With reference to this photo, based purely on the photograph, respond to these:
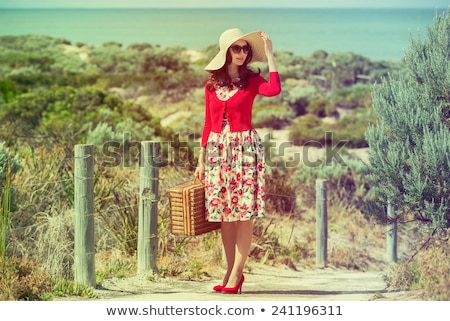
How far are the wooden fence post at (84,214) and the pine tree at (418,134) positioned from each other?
2392 mm

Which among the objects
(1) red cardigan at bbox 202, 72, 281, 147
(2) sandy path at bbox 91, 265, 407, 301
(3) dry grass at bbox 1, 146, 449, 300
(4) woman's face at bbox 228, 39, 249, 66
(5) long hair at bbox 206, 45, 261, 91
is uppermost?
(4) woman's face at bbox 228, 39, 249, 66

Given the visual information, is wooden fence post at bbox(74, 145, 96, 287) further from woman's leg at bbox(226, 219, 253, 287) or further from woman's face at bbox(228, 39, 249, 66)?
woman's face at bbox(228, 39, 249, 66)

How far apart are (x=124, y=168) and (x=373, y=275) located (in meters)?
3.13

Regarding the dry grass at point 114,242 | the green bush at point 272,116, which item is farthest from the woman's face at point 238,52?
the green bush at point 272,116

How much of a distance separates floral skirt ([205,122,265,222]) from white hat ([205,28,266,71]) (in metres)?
0.46

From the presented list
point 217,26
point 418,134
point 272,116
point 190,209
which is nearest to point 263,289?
point 190,209

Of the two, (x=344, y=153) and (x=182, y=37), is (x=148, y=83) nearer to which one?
(x=182, y=37)

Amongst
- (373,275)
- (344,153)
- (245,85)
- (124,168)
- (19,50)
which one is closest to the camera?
(245,85)

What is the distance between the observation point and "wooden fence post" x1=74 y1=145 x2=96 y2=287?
660cm

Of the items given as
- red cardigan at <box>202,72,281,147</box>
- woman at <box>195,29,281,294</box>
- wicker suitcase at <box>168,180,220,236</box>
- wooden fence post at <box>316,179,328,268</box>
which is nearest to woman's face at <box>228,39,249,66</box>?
woman at <box>195,29,281,294</box>

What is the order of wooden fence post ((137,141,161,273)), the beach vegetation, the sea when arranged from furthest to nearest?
1. the sea
2. wooden fence post ((137,141,161,273))
3. the beach vegetation

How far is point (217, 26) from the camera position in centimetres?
2303

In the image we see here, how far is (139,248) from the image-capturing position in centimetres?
708

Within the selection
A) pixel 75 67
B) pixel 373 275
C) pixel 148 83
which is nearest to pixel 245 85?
pixel 373 275
